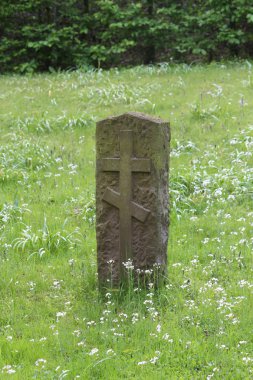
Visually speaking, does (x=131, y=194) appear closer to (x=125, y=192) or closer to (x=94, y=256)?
(x=125, y=192)

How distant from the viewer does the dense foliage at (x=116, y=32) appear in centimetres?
1877

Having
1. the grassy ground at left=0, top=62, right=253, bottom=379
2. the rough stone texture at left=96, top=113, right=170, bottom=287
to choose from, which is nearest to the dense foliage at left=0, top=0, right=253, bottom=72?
the grassy ground at left=0, top=62, right=253, bottom=379

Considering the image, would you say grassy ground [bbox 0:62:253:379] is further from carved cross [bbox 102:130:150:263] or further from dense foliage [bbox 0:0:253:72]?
dense foliage [bbox 0:0:253:72]

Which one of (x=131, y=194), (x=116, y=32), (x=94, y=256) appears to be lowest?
(x=94, y=256)

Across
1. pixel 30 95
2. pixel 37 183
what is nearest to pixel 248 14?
pixel 30 95

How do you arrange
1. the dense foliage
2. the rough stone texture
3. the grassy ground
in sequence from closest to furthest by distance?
the grassy ground
the rough stone texture
the dense foliage

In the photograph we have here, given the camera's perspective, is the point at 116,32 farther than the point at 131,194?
Yes

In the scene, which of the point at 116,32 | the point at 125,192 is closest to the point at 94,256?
the point at 125,192

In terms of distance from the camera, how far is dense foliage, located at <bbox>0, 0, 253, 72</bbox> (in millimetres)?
18766

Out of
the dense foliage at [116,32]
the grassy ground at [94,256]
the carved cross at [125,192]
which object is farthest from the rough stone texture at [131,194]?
the dense foliage at [116,32]

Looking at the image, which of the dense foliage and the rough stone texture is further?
the dense foliage

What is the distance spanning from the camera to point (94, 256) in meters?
6.14

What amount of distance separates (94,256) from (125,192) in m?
1.18

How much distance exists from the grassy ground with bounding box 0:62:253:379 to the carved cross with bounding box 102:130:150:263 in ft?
1.57
